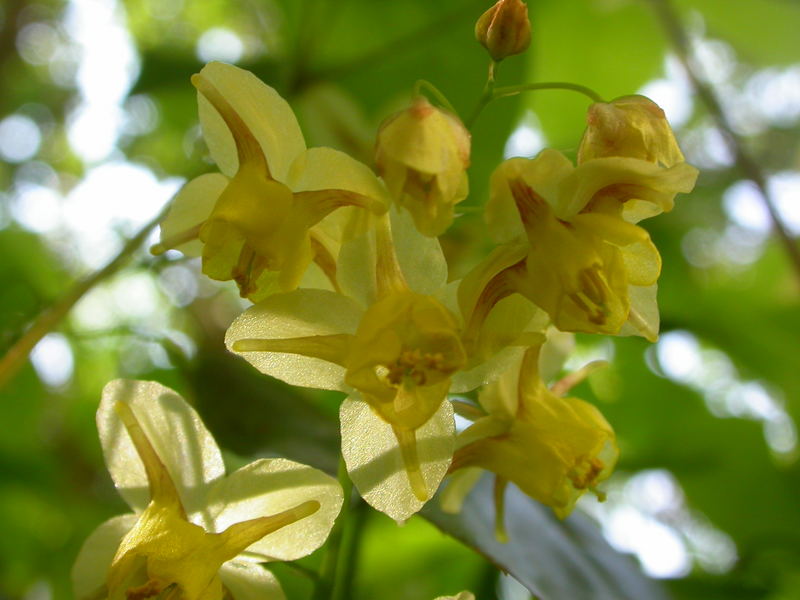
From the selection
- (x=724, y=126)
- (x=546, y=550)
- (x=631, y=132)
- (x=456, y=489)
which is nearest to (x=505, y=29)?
(x=631, y=132)

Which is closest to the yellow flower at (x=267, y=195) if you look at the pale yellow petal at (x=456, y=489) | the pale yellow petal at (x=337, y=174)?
the pale yellow petal at (x=337, y=174)

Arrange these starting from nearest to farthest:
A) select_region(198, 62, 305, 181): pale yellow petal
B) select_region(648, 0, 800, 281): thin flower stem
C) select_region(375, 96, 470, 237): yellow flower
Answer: select_region(375, 96, 470, 237): yellow flower → select_region(198, 62, 305, 181): pale yellow petal → select_region(648, 0, 800, 281): thin flower stem

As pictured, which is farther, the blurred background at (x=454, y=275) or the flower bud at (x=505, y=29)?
the blurred background at (x=454, y=275)

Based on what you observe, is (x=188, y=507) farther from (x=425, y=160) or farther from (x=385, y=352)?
(x=425, y=160)

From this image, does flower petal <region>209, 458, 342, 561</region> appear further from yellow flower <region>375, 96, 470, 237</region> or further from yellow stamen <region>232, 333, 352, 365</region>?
yellow flower <region>375, 96, 470, 237</region>

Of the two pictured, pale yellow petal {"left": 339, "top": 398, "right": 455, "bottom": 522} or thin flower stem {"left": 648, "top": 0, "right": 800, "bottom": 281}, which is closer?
pale yellow petal {"left": 339, "top": 398, "right": 455, "bottom": 522}

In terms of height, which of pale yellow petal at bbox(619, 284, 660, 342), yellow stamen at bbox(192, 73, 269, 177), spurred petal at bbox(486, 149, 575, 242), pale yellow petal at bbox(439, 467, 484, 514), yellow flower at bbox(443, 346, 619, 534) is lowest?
pale yellow petal at bbox(439, 467, 484, 514)

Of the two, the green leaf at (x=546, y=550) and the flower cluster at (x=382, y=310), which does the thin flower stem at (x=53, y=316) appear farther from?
the green leaf at (x=546, y=550)

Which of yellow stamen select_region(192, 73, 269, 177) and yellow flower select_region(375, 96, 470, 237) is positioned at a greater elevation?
yellow stamen select_region(192, 73, 269, 177)

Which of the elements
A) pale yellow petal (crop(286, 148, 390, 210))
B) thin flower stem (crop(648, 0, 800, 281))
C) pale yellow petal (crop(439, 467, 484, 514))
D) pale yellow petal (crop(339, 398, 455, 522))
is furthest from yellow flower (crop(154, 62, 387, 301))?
thin flower stem (crop(648, 0, 800, 281))
